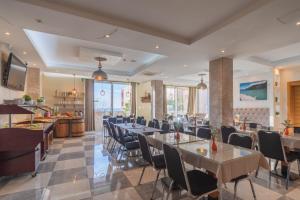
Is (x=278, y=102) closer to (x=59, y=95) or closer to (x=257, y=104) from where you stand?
(x=257, y=104)

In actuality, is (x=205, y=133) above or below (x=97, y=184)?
above

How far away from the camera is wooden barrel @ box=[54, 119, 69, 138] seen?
7004mm

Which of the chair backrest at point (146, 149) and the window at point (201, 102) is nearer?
the chair backrest at point (146, 149)

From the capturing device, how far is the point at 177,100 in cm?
1187

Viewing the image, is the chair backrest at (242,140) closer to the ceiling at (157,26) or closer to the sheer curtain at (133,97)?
the ceiling at (157,26)

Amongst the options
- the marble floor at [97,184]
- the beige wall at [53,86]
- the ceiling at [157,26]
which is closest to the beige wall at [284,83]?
the ceiling at [157,26]

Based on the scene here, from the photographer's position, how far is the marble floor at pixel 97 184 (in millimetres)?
2494

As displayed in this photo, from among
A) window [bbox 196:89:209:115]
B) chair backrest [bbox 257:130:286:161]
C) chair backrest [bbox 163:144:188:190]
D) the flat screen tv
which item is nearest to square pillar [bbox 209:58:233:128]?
chair backrest [bbox 257:130:286:161]

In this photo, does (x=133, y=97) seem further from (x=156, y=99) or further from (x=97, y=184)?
(x=97, y=184)

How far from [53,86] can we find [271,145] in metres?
9.19

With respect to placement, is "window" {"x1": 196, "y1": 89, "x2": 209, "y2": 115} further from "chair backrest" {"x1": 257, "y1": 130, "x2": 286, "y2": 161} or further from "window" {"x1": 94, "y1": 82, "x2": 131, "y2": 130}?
"chair backrest" {"x1": 257, "y1": 130, "x2": 286, "y2": 161}

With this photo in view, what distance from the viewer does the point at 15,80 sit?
4.09 meters

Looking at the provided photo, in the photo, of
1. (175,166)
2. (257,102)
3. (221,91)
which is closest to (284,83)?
(257,102)

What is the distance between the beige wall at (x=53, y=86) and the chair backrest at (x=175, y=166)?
320 inches
